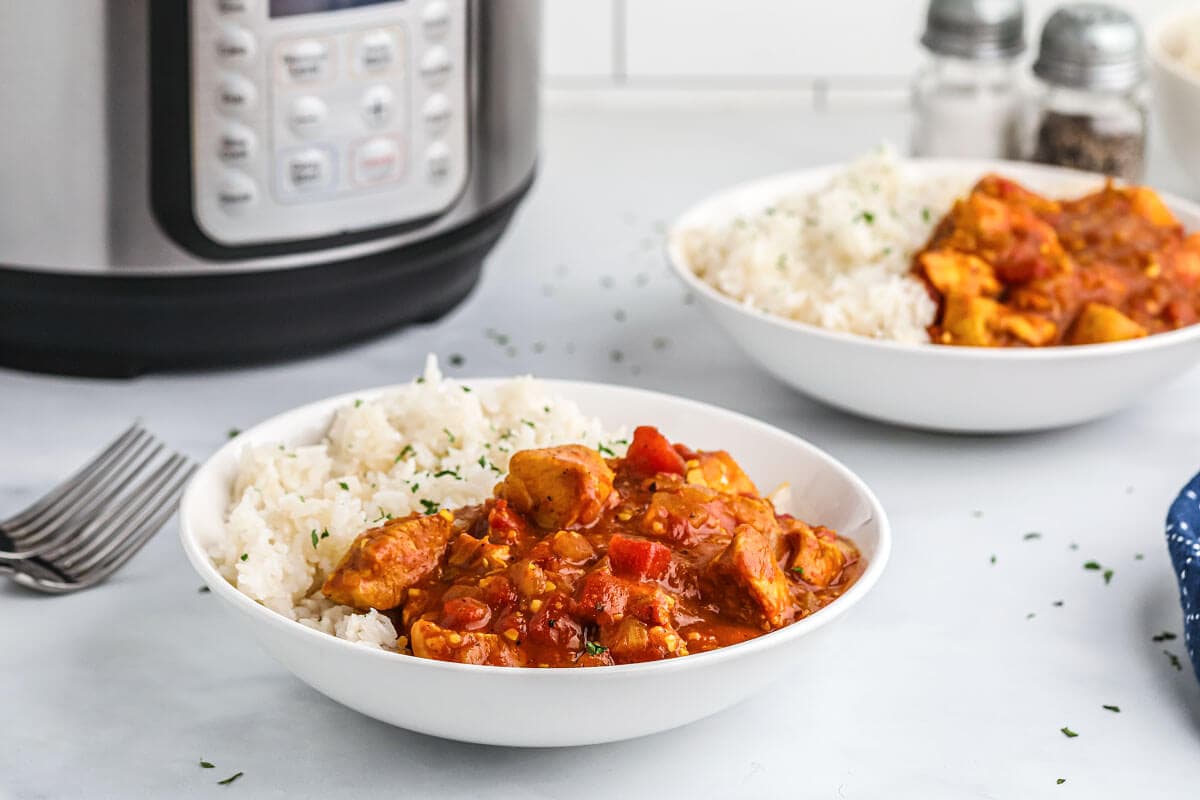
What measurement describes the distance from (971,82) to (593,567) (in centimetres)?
135

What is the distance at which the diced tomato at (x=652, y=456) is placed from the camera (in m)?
1.23

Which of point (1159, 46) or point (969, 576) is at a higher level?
point (1159, 46)

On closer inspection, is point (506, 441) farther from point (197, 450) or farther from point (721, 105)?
point (721, 105)

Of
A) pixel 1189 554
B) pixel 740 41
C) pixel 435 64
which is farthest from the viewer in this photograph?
pixel 740 41

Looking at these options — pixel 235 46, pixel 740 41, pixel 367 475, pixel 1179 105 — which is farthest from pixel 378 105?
pixel 740 41

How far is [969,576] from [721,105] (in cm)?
158

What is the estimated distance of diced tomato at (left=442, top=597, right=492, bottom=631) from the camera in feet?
3.46

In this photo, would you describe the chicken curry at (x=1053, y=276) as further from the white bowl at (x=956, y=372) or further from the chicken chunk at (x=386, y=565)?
the chicken chunk at (x=386, y=565)

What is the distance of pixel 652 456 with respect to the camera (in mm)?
1229

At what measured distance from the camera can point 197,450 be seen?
5.24 feet

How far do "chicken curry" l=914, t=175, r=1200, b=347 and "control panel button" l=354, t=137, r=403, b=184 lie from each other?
56 centimetres

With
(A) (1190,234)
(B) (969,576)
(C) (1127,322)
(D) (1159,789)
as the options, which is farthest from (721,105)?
(D) (1159,789)

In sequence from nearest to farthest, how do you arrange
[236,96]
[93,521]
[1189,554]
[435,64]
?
[1189,554] < [93,521] < [236,96] < [435,64]

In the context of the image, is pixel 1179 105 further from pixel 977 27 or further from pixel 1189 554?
pixel 1189 554
